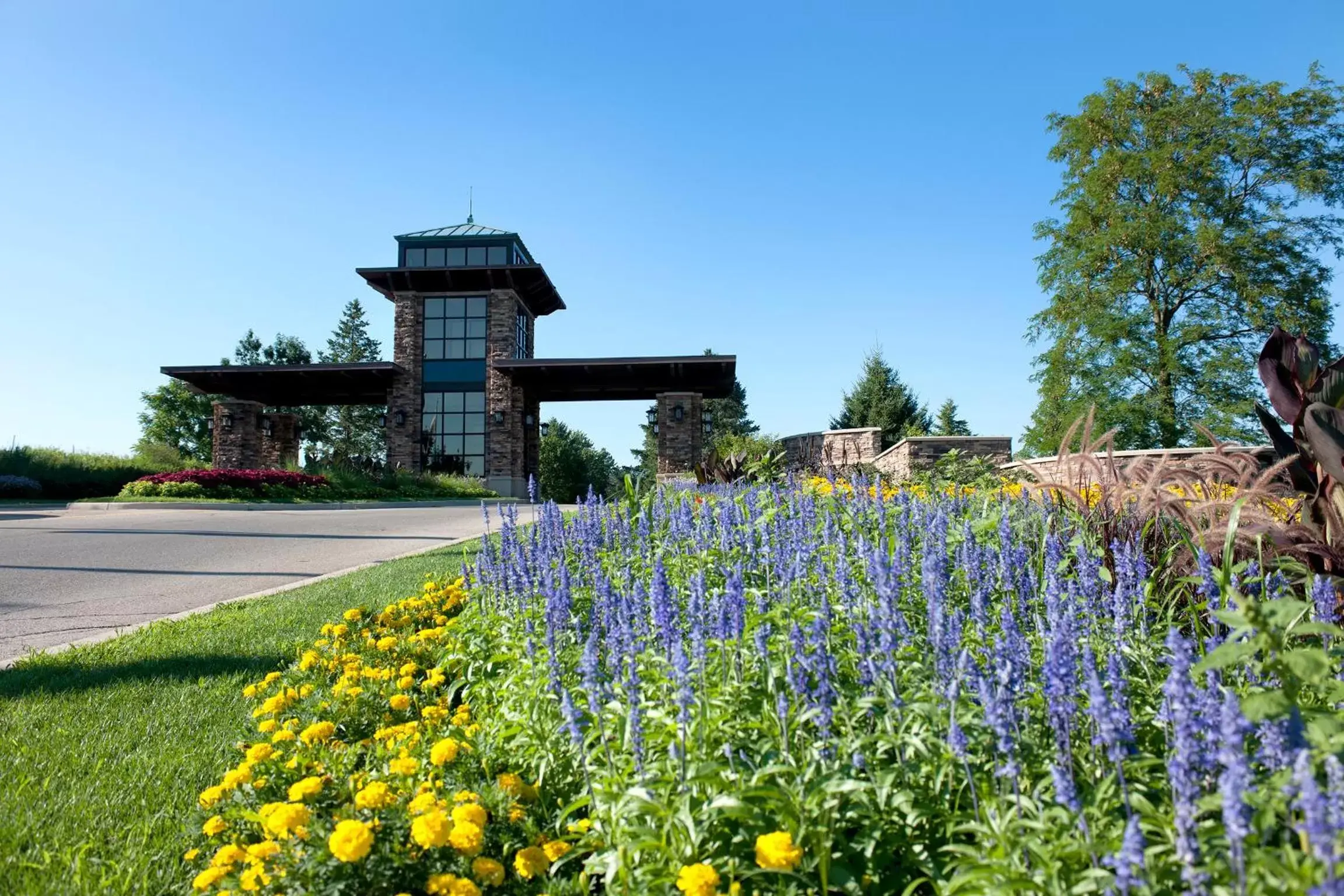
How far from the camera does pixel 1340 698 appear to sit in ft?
6.22

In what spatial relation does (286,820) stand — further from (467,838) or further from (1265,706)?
(1265,706)

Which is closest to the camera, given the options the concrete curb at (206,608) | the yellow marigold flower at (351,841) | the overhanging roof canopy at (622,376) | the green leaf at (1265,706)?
the green leaf at (1265,706)

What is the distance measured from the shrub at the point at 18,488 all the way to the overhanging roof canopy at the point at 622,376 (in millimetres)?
13795

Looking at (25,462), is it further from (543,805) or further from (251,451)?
(543,805)

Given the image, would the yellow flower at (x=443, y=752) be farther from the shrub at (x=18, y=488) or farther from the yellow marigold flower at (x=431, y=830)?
the shrub at (x=18, y=488)

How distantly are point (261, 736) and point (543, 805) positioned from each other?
1.72 metres

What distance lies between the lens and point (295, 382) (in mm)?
28516

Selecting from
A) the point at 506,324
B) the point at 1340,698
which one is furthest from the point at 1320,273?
the point at 1340,698

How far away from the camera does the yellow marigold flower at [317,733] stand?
303 centimetres

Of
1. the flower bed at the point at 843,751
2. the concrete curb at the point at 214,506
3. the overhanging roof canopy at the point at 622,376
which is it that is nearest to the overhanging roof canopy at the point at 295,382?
the overhanging roof canopy at the point at 622,376

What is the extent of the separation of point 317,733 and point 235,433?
92.6ft

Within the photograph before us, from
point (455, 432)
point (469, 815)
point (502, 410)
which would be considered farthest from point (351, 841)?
point (455, 432)

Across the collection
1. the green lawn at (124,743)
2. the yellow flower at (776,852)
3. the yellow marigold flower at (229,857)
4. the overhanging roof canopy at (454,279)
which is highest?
the overhanging roof canopy at (454,279)

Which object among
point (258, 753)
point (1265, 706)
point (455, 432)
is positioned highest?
point (455, 432)
